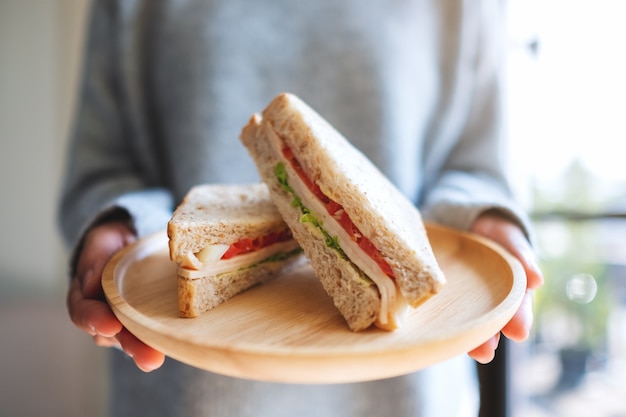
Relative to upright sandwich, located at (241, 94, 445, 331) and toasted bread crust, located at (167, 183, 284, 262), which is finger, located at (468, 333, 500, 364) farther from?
toasted bread crust, located at (167, 183, 284, 262)

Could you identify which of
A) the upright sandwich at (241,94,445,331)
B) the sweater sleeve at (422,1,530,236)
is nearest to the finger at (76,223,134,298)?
the upright sandwich at (241,94,445,331)

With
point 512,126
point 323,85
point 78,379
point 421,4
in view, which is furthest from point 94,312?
point 78,379

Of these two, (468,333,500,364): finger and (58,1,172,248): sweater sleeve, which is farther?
(58,1,172,248): sweater sleeve

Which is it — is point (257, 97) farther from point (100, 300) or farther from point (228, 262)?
point (100, 300)

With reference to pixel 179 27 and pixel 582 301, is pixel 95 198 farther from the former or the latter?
pixel 582 301

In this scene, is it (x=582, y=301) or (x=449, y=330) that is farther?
(x=582, y=301)

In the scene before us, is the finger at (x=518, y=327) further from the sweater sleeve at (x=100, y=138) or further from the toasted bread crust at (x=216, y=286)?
the sweater sleeve at (x=100, y=138)
